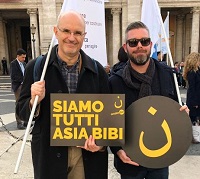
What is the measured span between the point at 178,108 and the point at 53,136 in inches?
35.0

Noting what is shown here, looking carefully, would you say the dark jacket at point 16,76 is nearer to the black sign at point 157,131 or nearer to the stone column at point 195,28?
the black sign at point 157,131

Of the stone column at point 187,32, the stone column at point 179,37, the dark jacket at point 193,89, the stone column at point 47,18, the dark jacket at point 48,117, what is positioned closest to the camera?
the dark jacket at point 48,117

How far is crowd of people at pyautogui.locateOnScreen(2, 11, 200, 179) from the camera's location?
172 cm

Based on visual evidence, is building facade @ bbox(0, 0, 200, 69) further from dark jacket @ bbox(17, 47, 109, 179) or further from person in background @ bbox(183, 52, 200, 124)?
dark jacket @ bbox(17, 47, 109, 179)

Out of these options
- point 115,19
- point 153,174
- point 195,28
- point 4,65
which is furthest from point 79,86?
point 4,65

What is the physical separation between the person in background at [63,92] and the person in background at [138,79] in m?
0.14

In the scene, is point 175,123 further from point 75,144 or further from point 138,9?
point 138,9

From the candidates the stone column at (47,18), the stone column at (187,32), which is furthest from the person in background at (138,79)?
the stone column at (187,32)

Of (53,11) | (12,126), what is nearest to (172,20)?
(53,11)

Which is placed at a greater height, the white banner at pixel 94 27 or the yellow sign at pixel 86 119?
the white banner at pixel 94 27

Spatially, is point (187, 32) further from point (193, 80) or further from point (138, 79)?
point (138, 79)

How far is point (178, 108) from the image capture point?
5.57 ft

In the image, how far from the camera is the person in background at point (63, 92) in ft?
5.70

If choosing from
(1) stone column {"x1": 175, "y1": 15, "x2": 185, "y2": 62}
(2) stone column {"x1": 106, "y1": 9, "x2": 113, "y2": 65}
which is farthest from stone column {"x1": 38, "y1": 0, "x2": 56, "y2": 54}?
(1) stone column {"x1": 175, "y1": 15, "x2": 185, "y2": 62}
